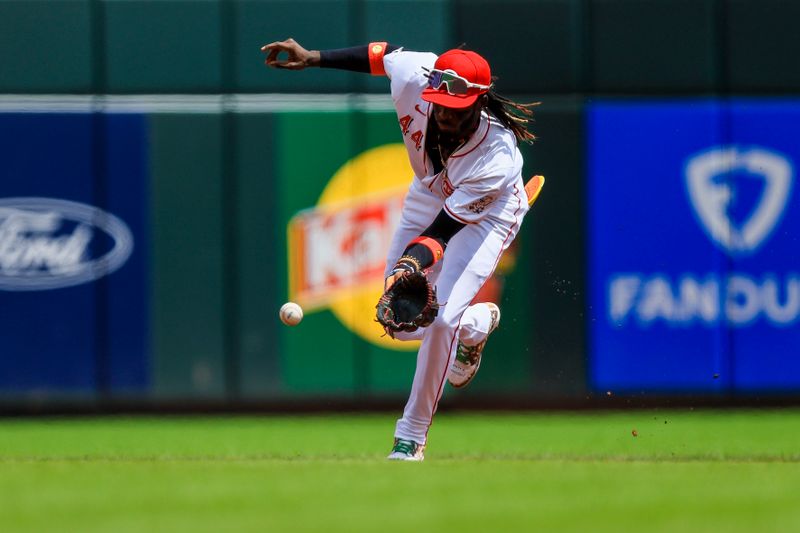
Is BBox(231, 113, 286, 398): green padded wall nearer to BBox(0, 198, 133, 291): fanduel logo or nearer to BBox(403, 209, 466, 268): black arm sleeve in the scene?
BBox(0, 198, 133, 291): fanduel logo

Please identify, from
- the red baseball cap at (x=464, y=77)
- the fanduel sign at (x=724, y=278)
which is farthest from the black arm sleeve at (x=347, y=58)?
the fanduel sign at (x=724, y=278)

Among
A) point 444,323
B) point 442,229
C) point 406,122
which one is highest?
point 406,122

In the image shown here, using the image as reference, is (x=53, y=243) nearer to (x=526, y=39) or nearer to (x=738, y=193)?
(x=526, y=39)

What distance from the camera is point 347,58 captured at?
288 inches

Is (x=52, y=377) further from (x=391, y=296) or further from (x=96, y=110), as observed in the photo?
(x=391, y=296)

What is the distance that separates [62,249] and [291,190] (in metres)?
1.65

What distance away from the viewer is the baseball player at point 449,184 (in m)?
6.89

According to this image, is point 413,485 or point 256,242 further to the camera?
point 256,242

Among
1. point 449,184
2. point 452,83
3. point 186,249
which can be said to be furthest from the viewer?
point 186,249

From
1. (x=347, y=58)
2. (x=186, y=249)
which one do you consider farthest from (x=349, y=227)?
(x=347, y=58)

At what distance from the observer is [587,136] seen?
10766 millimetres

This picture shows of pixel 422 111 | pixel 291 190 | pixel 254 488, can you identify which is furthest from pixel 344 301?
pixel 254 488

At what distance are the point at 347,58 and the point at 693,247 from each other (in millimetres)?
4256

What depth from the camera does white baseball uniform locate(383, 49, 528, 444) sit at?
23.1 ft
